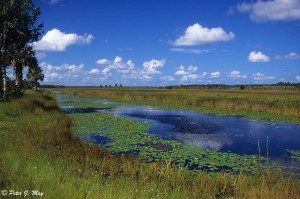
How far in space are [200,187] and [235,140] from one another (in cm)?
1629

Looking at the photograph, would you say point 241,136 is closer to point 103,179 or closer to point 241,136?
point 241,136

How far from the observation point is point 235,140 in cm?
2795

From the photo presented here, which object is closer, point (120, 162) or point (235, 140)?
point (120, 162)

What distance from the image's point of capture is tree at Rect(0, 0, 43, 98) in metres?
39.3

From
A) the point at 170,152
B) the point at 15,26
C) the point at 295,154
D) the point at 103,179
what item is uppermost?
the point at 15,26

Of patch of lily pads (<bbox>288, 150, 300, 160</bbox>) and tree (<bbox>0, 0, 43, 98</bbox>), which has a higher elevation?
tree (<bbox>0, 0, 43, 98</bbox>)

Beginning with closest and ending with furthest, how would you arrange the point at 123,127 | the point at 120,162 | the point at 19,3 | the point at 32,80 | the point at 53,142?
the point at 120,162
the point at 53,142
the point at 123,127
the point at 19,3
the point at 32,80

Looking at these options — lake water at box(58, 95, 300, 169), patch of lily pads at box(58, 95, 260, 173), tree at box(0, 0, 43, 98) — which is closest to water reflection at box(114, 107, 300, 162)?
lake water at box(58, 95, 300, 169)

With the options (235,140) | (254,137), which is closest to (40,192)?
(235,140)

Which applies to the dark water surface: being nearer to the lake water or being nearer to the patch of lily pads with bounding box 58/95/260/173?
the lake water

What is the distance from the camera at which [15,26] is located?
137 feet

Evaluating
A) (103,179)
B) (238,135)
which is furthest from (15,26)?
(103,179)

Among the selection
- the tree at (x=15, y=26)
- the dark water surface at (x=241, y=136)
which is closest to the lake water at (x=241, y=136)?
the dark water surface at (x=241, y=136)

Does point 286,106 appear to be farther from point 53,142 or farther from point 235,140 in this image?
point 53,142
